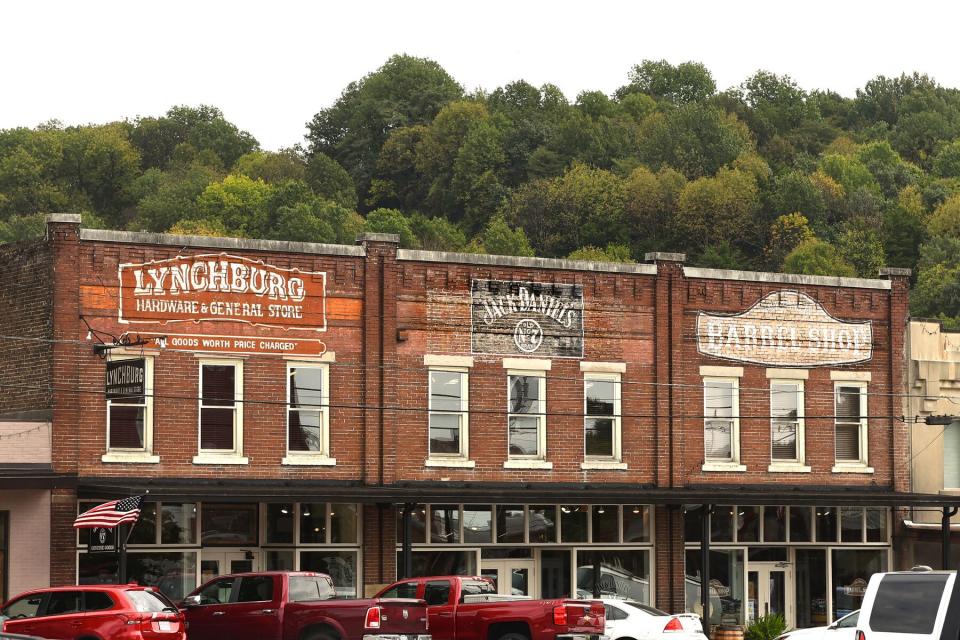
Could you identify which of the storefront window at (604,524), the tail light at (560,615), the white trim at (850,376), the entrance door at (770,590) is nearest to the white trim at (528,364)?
the storefront window at (604,524)

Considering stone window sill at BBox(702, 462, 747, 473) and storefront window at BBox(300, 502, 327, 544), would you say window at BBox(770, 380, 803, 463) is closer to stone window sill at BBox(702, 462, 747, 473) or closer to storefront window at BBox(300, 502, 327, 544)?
stone window sill at BBox(702, 462, 747, 473)

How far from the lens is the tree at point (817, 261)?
103000 millimetres

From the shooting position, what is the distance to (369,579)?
35.4 meters

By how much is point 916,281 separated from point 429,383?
7846 cm

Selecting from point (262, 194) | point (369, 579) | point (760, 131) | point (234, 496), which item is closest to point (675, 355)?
point (369, 579)

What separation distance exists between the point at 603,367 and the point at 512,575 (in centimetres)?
524

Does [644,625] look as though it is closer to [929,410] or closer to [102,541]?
[102,541]

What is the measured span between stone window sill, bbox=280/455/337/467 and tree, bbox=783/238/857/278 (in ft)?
232

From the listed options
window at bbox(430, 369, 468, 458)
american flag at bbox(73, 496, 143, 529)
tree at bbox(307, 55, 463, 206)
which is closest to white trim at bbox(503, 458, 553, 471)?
window at bbox(430, 369, 468, 458)

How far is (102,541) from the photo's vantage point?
→ 3197cm

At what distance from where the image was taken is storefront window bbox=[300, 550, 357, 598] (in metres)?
35.1

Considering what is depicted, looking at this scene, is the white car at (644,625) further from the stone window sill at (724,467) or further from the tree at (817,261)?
the tree at (817,261)

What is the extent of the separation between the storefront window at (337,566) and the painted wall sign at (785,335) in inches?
390

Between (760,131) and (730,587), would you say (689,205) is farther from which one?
(730,587)
